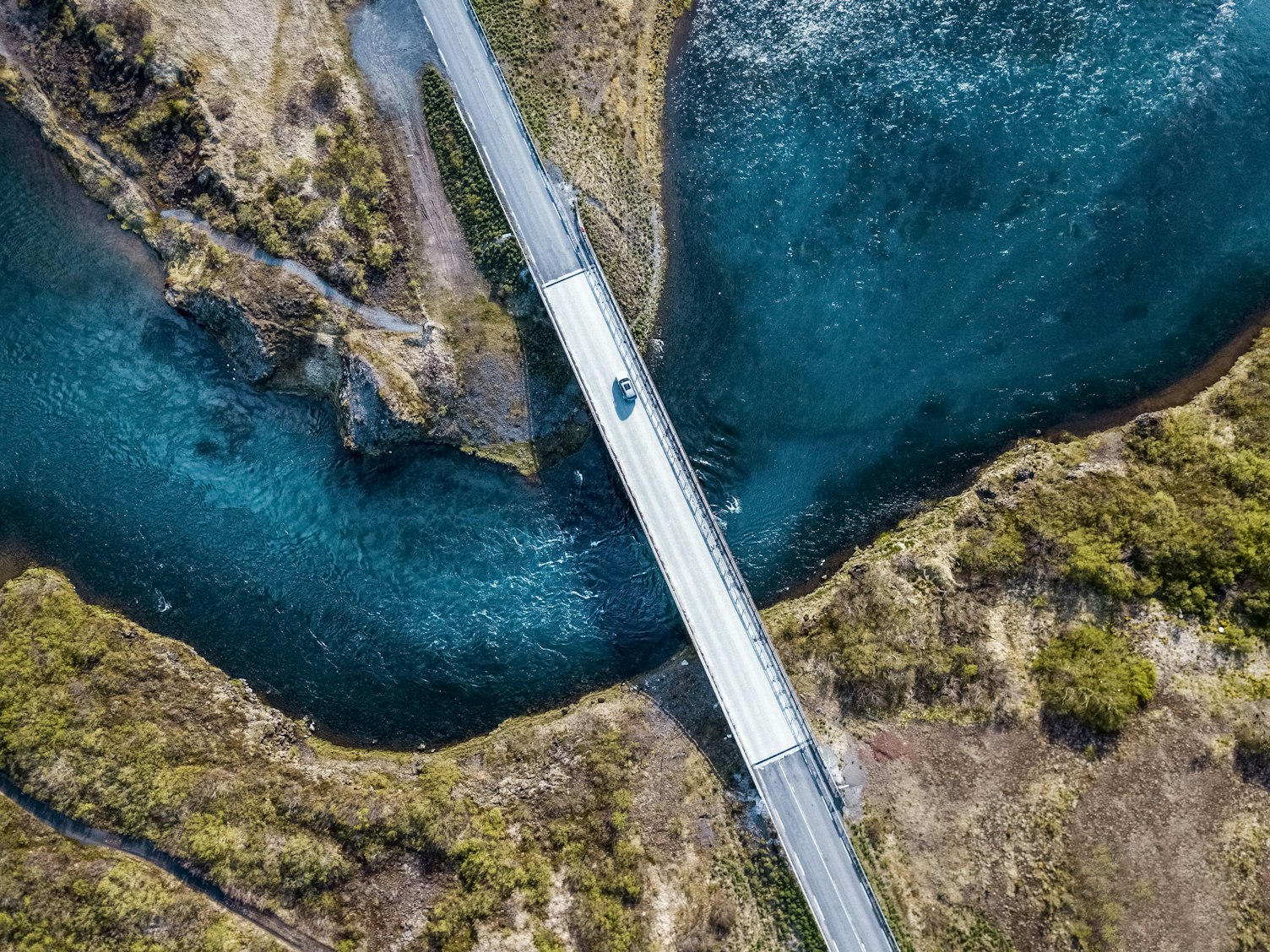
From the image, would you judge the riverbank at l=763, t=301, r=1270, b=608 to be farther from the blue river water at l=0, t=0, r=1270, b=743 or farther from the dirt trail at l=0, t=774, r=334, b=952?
the dirt trail at l=0, t=774, r=334, b=952

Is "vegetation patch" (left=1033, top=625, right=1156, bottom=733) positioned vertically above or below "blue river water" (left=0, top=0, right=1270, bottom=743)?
below

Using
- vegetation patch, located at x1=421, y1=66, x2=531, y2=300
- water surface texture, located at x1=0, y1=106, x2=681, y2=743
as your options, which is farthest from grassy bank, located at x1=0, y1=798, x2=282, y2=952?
vegetation patch, located at x1=421, y1=66, x2=531, y2=300

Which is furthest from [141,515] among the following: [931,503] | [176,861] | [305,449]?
[931,503]

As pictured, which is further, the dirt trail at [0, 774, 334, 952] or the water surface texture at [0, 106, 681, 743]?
the water surface texture at [0, 106, 681, 743]

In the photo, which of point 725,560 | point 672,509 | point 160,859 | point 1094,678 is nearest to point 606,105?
point 672,509

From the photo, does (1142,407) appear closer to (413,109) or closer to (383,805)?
(413,109)

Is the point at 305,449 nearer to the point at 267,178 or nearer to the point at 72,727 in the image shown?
the point at 267,178
